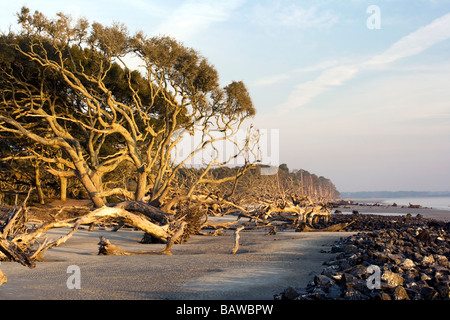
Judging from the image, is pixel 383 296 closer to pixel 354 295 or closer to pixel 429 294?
pixel 354 295

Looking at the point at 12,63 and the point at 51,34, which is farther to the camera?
the point at 12,63

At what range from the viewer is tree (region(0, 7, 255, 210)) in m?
16.0

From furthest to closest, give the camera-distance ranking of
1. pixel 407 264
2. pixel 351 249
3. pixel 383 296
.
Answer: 1. pixel 351 249
2. pixel 407 264
3. pixel 383 296

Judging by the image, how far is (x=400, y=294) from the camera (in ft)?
15.4

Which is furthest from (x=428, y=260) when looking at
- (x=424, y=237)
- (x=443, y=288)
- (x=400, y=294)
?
(x=424, y=237)

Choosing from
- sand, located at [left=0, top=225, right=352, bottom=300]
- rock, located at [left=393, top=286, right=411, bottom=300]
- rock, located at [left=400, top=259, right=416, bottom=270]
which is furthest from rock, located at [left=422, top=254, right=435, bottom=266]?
rock, located at [left=393, top=286, right=411, bottom=300]

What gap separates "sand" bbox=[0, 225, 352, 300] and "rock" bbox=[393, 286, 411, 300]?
53.8 inches

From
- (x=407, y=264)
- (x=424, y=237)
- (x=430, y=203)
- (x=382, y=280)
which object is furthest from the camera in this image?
(x=430, y=203)

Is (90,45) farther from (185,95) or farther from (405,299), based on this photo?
(405,299)

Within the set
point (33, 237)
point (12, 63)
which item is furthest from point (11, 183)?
point (33, 237)

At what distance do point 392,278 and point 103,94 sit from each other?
15661 mm

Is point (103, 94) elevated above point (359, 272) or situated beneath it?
elevated above

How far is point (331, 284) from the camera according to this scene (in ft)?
16.5
